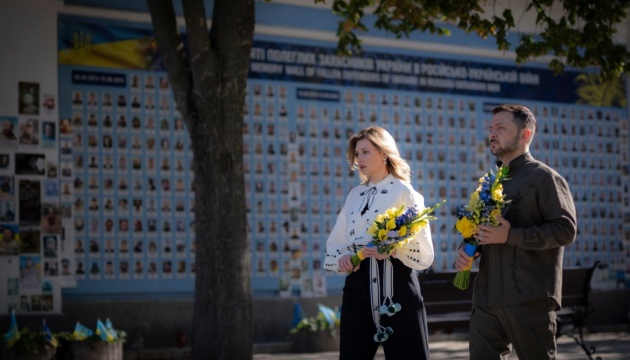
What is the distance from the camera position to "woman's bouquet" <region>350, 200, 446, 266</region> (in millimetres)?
6805

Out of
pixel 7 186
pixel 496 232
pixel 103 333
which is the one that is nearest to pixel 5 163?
pixel 7 186

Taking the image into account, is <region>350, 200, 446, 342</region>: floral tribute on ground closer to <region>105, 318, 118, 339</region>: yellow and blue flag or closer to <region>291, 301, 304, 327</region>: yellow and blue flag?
<region>105, 318, 118, 339</region>: yellow and blue flag

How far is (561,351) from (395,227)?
765 cm

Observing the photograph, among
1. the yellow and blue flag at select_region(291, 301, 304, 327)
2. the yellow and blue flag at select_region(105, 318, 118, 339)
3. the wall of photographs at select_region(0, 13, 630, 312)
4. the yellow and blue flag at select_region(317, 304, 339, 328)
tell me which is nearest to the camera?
the yellow and blue flag at select_region(105, 318, 118, 339)

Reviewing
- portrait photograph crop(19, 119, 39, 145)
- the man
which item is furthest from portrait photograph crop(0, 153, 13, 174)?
the man

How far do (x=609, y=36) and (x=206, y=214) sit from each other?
4938 mm

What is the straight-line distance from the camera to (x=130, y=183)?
14.2 meters

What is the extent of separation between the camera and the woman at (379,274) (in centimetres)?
689

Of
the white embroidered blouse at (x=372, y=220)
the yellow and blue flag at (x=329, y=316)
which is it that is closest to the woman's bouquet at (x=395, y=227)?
the white embroidered blouse at (x=372, y=220)

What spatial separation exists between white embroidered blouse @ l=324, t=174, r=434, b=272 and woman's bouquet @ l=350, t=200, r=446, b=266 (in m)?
0.11

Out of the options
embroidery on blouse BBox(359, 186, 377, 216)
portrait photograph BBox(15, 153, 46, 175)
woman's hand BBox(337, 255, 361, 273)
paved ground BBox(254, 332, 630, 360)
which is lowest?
paved ground BBox(254, 332, 630, 360)

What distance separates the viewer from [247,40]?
11.2 m

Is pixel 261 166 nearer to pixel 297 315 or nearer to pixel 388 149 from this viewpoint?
pixel 297 315

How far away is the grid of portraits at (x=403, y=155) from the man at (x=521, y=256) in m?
8.49
